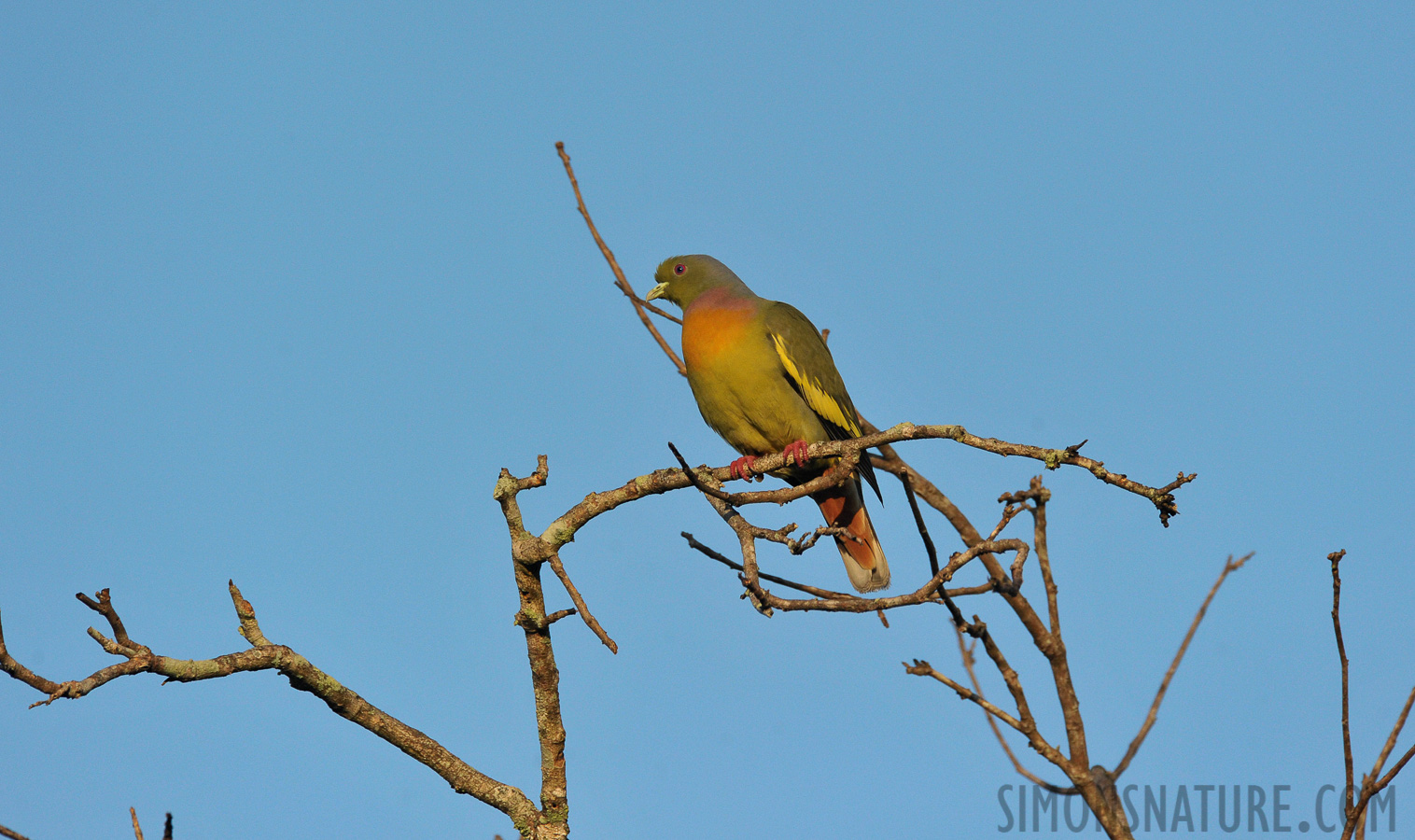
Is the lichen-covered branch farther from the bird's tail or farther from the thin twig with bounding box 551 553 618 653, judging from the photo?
the bird's tail

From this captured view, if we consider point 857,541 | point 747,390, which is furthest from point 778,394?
point 857,541

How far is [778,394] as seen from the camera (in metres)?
5.64

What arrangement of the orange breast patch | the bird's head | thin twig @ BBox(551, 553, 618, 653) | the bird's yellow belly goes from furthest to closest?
the bird's head < the orange breast patch < the bird's yellow belly < thin twig @ BBox(551, 553, 618, 653)

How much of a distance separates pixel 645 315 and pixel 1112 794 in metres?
3.52

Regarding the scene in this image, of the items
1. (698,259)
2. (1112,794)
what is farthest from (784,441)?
(1112,794)

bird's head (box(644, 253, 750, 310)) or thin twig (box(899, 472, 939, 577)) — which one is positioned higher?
bird's head (box(644, 253, 750, 310))

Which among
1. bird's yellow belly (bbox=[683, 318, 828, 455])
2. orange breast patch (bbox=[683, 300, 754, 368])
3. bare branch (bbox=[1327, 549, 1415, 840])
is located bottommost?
bare branch (bbox=[1327, 549, 1415, 840])

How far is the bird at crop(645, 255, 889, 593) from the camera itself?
5648 mm

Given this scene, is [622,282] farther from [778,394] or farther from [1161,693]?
[1161,693]

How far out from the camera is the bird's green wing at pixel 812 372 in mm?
5695

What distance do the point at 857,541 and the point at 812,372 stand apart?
0.97 metres

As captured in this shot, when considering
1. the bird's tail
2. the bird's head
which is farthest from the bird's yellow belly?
the bird's head

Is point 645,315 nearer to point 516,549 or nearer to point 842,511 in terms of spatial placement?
point 842,511

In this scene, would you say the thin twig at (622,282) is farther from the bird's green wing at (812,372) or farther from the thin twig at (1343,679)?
the thin twig at (1343,679)
